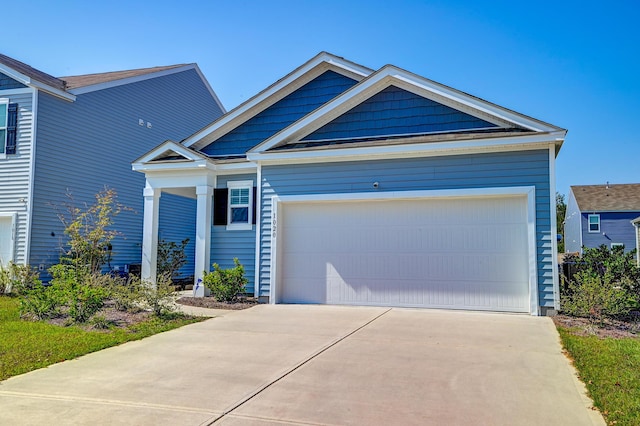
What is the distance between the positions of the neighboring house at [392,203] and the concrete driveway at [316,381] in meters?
1.84

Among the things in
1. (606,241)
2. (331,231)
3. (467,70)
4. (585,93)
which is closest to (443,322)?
(331,231)

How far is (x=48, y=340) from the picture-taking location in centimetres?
683

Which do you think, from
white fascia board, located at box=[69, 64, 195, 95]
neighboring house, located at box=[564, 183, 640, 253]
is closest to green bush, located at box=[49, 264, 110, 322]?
white fascia board, located at box=[69, 64, 195, 95]

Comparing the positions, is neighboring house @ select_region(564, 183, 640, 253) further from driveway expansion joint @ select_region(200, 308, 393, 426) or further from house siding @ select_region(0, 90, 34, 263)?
house siding @ select_region(0, 90, 34, 263)

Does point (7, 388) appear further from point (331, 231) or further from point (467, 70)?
point (467, 70)

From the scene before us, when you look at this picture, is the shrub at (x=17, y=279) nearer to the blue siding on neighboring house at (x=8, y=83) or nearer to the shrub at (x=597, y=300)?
the blue siding on neighboring house at (x=8, y=83)

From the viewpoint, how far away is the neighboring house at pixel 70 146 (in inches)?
529

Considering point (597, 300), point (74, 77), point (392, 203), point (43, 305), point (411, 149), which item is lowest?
point (43, 305)

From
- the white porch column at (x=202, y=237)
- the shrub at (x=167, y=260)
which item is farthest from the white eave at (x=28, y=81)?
the white porch column at (x=202, y=237)

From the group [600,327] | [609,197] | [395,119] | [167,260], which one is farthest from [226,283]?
[609,197]

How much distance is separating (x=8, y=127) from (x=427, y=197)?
12008 millimetres

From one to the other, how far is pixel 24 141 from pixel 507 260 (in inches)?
515

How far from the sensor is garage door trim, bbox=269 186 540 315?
8875 mm

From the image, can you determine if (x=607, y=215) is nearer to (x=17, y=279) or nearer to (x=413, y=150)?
(x=413, y=150)
